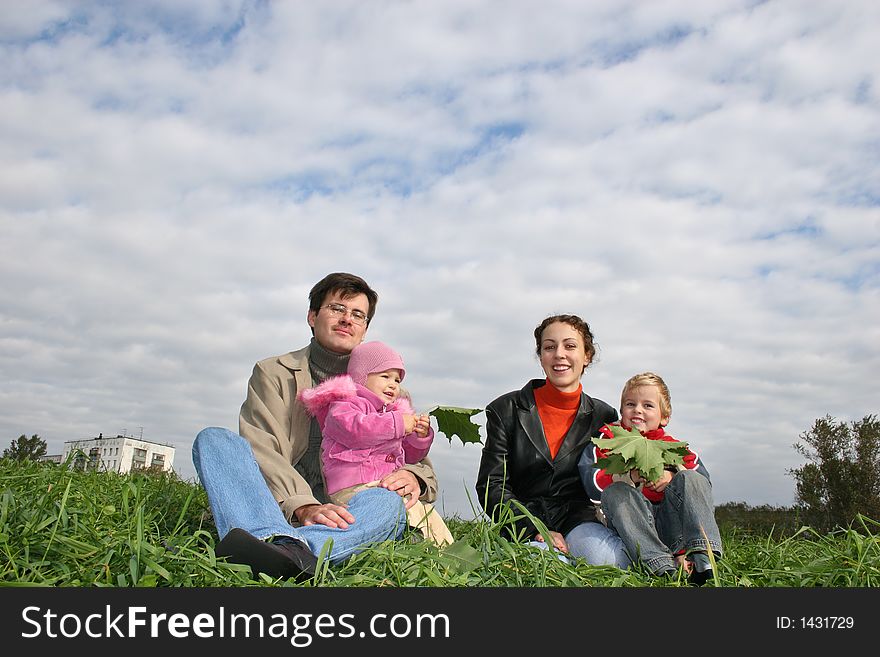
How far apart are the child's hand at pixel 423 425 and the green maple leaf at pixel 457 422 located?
0.45ft

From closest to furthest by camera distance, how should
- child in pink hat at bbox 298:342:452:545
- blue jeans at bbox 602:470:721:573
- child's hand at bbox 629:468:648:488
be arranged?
blue jeans at bbox 602:470:721:573, child in pink hat at bbox 298:342:452:545, child's hand at bbox 629:468:648:488

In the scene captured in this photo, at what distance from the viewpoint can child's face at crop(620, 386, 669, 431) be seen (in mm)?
4891

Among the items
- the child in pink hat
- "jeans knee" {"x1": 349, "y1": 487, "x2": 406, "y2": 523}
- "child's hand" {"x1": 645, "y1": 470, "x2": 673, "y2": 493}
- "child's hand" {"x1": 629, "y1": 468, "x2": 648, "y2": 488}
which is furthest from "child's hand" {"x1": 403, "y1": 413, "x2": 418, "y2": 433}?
"child's hand" {"x1": 645, "y1": 470, "x2": 673, "y2": 493}

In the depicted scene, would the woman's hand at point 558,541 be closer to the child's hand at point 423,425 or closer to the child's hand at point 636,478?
the child's hand at point 636,478

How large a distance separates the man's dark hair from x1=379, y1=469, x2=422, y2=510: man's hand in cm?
122

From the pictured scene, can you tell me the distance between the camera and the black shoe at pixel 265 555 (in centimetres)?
358

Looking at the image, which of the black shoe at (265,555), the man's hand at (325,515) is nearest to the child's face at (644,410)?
the man's hand at (325,515)

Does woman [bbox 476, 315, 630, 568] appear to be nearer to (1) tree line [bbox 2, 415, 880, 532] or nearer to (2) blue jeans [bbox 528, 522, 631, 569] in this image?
(2) blue jeans [bbox 528, 522, 631, 569]

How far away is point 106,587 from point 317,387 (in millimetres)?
1776

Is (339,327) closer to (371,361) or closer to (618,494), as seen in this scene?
(371,361)

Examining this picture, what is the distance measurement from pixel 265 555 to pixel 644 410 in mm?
2669

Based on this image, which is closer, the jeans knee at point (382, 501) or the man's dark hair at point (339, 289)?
the jeans knee at point (382, 501)

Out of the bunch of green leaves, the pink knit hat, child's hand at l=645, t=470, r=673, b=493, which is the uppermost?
the pink knit hat

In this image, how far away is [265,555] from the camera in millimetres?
3584
